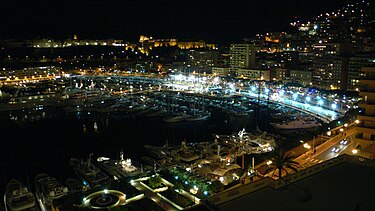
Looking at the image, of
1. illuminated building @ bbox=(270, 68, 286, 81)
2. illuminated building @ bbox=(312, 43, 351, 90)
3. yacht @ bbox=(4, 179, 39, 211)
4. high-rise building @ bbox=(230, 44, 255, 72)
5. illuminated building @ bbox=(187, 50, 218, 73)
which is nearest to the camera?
yacht @ bbox=(4, 179, 39, 211)

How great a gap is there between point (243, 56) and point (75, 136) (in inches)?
1765

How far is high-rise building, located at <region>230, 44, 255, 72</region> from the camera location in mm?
64438

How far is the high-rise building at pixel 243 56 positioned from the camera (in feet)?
211

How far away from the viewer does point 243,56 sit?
64938 millimetres

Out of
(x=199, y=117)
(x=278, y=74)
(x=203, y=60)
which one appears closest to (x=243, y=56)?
(x=278, y=74)

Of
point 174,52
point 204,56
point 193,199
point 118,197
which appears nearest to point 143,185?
point 118,197

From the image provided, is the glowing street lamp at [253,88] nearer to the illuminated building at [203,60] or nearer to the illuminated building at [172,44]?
the illuminated building at [203,60]

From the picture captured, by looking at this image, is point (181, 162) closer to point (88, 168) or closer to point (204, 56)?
point (88, 168)

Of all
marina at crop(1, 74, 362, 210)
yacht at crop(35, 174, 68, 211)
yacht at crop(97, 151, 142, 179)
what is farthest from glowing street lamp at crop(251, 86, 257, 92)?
yacht at crop(35, 174, 68, 211)

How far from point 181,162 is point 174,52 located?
79.5 meters

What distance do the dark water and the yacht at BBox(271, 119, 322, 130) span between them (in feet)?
8.48

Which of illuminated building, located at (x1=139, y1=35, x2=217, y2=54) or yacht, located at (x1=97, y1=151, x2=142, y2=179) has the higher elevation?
illuminated building, located at (x1=139, y1=35, x2=217, y2=54)

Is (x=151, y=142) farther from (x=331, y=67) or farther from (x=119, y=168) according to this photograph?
(x=331, y=67)

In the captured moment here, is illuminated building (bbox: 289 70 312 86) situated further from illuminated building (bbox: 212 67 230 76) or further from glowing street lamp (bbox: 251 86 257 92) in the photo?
illuminated building (bbox: 212 67 230 76)
